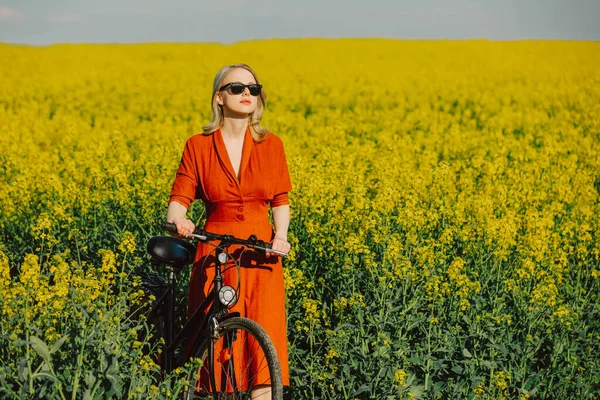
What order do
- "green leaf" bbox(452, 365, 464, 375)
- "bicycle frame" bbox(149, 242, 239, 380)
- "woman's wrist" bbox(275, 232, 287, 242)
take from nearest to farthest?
"bicycle frame" bbox(149, 242, 239, 380)
"woman's wrist" bbox(275, 232, 287, 242)
"green leaf" bbox(452, 365, 464, 375)

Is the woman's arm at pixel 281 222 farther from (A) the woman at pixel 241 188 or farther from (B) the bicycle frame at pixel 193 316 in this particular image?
(B) the bicycle frame at pixel 193 316

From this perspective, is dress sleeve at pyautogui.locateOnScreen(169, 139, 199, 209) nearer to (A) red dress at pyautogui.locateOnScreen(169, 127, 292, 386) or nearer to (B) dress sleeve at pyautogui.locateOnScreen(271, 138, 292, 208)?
(A) red dress at pyautogui.locateOnScreen(169, 127, 292, 386)

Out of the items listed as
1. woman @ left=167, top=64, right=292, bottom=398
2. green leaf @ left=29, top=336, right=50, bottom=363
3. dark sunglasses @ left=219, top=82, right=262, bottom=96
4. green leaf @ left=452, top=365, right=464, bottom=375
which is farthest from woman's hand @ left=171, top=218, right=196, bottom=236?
green leaf @ left=452, top=365, right=464, bottom=375

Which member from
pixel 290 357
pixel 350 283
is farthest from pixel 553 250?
pixel 290 357

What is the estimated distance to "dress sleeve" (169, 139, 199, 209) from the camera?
4367 mm

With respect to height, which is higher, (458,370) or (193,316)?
(193,316)

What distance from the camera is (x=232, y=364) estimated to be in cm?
412

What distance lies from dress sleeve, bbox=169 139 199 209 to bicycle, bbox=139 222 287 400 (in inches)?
8.4

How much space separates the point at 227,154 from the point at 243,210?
11.9 inches

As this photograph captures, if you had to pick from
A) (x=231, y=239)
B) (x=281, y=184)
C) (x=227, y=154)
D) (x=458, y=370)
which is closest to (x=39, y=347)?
(x=231, y=239)

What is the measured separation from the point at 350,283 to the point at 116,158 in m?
4.77

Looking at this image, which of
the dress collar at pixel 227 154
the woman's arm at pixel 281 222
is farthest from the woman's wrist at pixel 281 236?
the dress collar at pixel 227 154

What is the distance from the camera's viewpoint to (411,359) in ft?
15.4

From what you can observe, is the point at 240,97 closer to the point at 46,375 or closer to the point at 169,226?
the point at 169,226
